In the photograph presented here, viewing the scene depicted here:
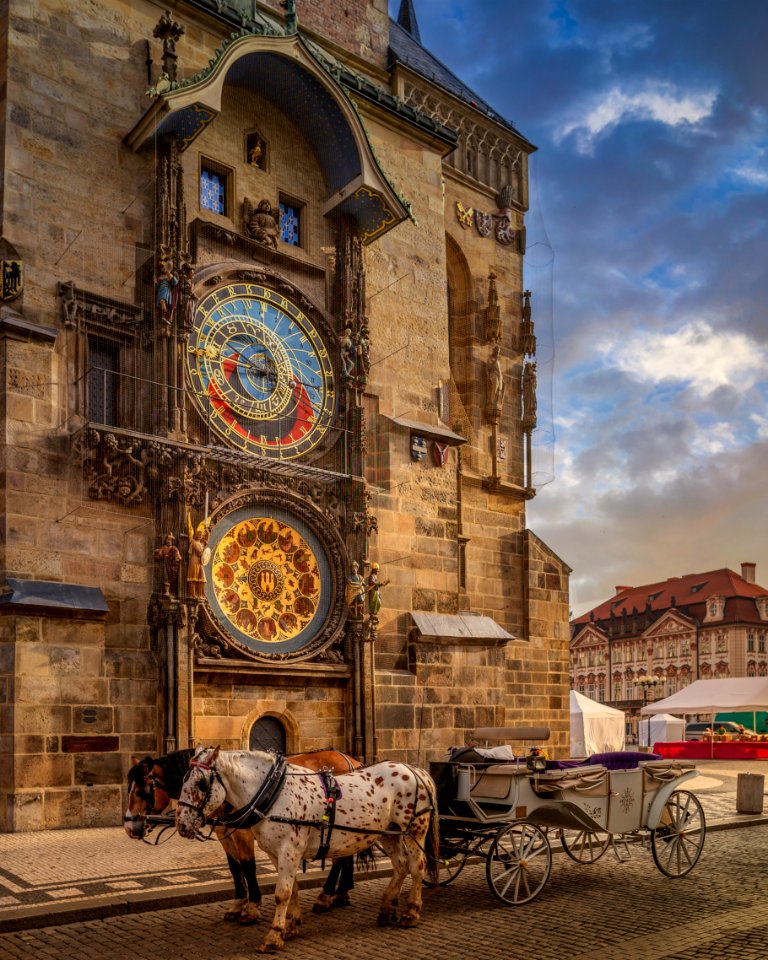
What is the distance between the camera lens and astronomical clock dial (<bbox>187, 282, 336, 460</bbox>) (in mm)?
16703

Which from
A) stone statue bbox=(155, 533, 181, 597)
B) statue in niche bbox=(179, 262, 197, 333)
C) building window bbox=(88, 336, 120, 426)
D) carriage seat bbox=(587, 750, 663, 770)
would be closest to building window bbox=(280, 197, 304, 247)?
statue in niche bbox=(179, 262, 197, 333)

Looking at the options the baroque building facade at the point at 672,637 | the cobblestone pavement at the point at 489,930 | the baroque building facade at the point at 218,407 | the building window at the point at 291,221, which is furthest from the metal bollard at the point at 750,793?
the baroque building facade at the point at 672,637

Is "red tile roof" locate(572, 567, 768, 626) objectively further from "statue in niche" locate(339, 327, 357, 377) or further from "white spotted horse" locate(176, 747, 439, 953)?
"white spotted horse" locate(176, 747, 439, 953)

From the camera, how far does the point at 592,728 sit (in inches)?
1133

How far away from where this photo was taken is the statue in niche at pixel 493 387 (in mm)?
24656

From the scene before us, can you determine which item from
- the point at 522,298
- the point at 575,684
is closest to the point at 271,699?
the point at 522,298

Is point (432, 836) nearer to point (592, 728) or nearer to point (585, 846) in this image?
point (585, 846)

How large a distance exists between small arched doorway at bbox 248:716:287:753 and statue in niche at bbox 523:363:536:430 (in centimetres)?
1139

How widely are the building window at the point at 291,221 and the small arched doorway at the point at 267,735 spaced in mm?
8286

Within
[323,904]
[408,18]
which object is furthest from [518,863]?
[408,18]

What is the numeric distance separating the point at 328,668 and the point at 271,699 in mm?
1172

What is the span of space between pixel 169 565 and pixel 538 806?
24.0 feet

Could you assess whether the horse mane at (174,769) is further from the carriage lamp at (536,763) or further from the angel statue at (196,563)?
the angel statue at (196,563)

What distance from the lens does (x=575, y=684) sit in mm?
90250
